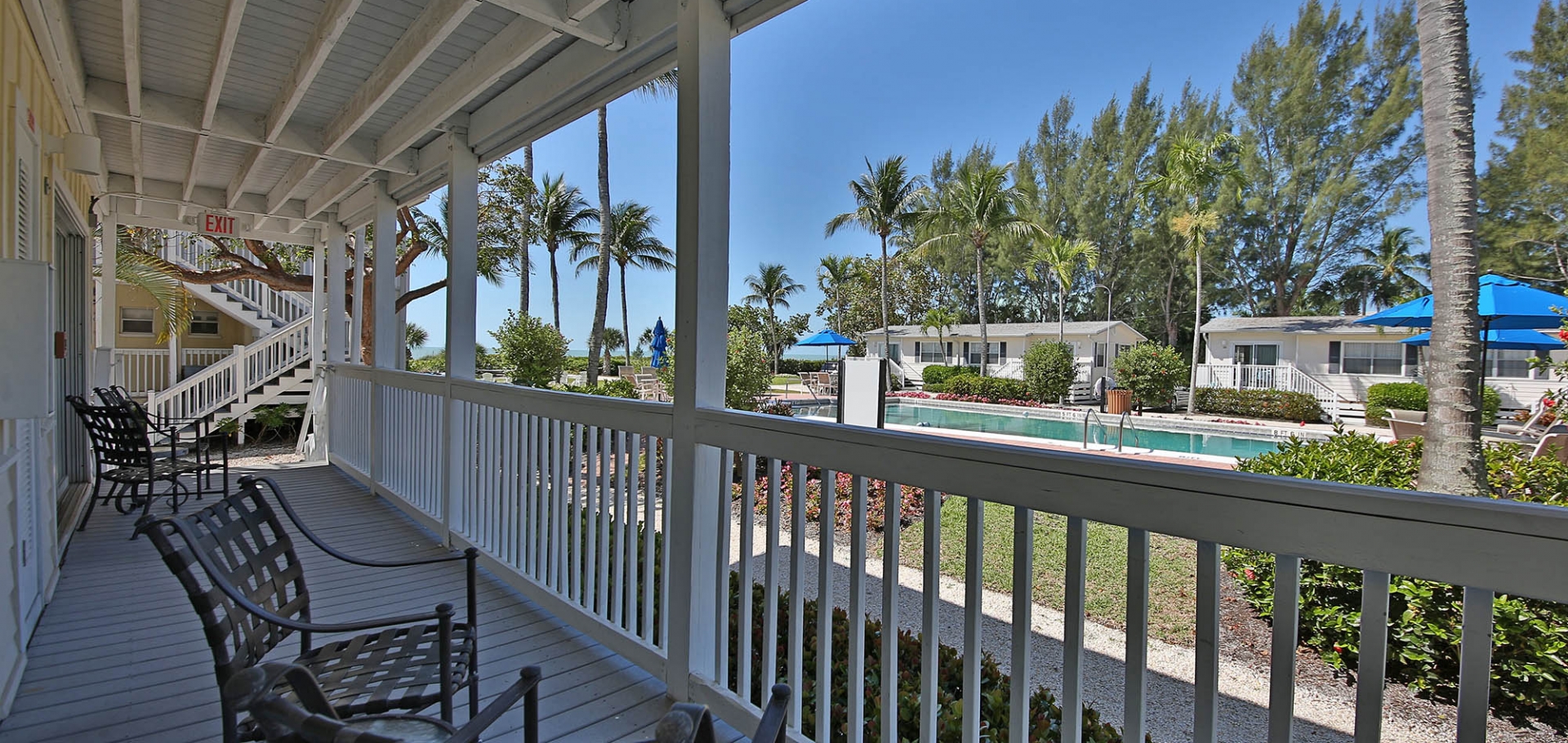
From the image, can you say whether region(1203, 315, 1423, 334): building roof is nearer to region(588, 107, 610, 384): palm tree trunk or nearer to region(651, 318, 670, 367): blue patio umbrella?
region(651, 318, 670, 367): blue patio umbrella

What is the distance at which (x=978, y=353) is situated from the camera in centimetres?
2834

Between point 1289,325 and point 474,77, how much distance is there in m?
22.9

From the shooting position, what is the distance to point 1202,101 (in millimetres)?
23016

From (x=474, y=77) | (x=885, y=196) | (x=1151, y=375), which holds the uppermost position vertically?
(x=885, y=196)

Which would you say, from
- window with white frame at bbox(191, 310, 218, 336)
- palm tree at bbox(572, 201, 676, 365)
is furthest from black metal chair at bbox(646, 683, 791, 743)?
palm tree at bbox(572, 201, 676, 365)

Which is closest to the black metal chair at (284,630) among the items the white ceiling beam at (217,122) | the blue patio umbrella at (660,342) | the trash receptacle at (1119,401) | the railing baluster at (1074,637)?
the railing baluster at (1074,637)

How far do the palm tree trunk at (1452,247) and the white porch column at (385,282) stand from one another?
6.60m

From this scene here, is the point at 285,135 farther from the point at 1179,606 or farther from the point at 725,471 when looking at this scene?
the point at 1179,606

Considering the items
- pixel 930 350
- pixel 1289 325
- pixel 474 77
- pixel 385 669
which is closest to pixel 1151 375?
pixel 1289 325

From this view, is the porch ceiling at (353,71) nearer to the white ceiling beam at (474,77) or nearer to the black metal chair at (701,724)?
the white ceiling beam at (474,77)

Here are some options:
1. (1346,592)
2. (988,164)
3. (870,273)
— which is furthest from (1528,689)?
(870,273)

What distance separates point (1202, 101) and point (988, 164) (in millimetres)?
7465

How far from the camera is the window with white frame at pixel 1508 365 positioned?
1405 centimetres

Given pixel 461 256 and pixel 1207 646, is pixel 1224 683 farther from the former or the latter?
pixel 461 256
